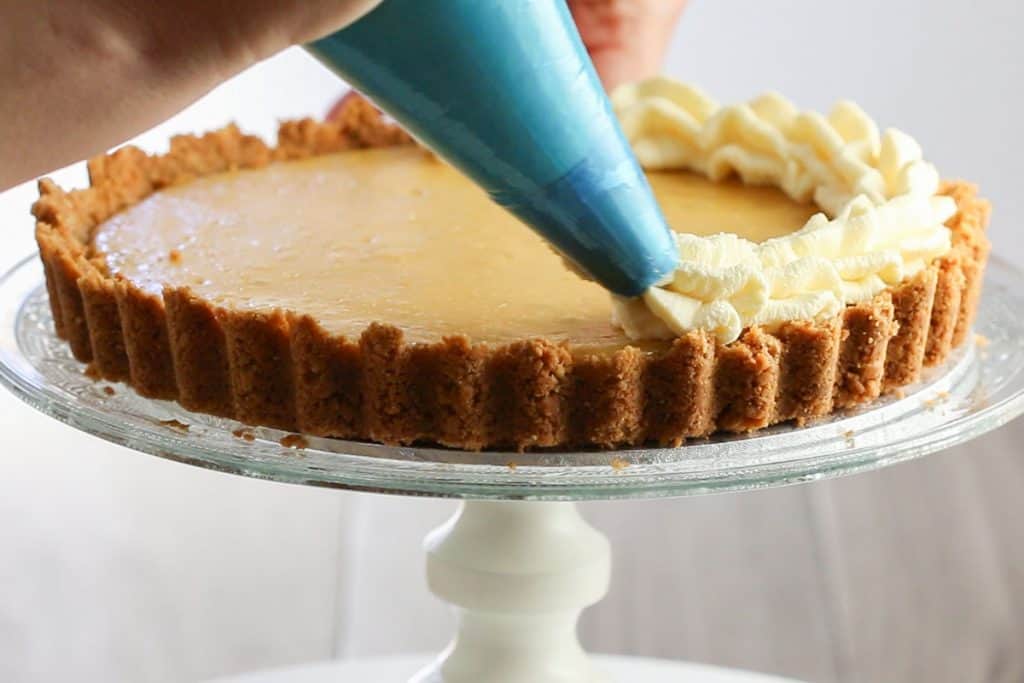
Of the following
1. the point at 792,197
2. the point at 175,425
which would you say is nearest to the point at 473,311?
the point at 175,425

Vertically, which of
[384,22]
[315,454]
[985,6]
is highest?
[985,6]

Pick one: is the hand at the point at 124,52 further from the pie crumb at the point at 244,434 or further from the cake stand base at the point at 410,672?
the cake stand base at the point at 410,672

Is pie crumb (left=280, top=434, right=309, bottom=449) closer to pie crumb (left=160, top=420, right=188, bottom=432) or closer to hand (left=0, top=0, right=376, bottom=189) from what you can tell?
pie crumb (left=160, top=420, right=188, bottom=432)

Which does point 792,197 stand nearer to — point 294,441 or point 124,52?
point 294,441

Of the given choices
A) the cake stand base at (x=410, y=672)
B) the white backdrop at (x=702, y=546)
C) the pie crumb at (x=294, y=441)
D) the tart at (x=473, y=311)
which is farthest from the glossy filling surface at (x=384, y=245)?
the white backdrop at (x=702, y=546)

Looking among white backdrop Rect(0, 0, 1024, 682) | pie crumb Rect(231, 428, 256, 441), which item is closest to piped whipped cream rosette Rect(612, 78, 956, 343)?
pie crumb Rect(231, 428, 256, 441)

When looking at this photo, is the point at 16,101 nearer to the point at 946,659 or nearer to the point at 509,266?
the point at 509,266

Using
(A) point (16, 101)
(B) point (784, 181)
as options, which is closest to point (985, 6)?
(B) point (784, 181)

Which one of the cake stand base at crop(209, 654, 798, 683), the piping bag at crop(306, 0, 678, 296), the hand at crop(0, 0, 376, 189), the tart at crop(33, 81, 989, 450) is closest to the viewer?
the hand at crop(0, 0, 376, 189)
